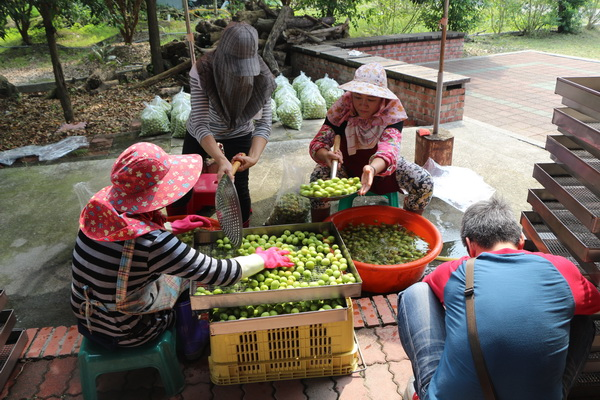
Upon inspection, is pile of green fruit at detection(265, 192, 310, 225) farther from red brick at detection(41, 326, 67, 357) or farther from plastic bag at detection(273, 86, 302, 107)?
plastic bag at detection(273, 86, 302, 107)

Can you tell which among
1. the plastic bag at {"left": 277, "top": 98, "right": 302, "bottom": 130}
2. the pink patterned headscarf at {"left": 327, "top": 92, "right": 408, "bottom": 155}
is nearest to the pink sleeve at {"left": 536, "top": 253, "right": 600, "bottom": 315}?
the pink patterned headscarf at {"left": 327, "top": 92, "right": 408, "bottom": 155}

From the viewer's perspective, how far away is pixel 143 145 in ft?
6.57

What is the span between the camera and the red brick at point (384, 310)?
2768mm

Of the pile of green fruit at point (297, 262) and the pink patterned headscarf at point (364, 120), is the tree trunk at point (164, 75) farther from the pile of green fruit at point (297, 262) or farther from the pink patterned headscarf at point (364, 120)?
the pile of green fruit at point (297, 262)

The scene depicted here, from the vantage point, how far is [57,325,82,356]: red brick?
2.60m

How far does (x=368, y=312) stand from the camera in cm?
284

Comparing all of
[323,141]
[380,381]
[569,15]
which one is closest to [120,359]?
[380,381]

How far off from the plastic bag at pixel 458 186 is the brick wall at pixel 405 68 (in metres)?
1.88

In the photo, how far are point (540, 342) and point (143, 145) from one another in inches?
68.2

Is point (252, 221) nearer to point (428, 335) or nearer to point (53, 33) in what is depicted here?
point (428, 335)

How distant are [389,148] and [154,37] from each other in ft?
23.4

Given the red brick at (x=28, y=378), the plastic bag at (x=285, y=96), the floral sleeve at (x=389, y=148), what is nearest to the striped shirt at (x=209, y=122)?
the floral sleeve at (x=389, y=148)

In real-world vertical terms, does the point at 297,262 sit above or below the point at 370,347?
above

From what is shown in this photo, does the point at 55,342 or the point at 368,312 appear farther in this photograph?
the point at 368,312
